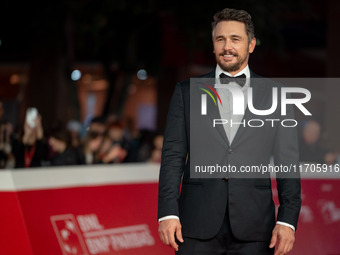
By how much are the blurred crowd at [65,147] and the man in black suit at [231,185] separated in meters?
5.39

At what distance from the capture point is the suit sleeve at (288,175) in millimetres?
3352

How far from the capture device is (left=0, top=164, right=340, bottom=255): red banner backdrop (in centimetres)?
518

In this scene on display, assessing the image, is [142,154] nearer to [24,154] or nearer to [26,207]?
[24,154]

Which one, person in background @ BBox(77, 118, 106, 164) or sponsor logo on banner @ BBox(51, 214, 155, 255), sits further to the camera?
person in background @ BBox(77, 118, 106, 164)

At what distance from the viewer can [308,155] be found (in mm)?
8891

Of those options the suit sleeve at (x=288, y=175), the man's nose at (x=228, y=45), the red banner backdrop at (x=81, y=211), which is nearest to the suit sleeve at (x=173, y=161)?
the man's nose at (x=228, y=45)

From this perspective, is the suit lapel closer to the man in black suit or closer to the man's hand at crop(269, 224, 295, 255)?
the man in black suit

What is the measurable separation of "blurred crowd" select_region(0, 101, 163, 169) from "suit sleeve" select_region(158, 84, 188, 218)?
538 centimetres

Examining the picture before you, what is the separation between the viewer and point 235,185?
3.39 m

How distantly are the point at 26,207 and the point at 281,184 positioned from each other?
2.41 m

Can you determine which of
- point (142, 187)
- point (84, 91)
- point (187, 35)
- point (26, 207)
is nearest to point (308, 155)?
point (142, 187)

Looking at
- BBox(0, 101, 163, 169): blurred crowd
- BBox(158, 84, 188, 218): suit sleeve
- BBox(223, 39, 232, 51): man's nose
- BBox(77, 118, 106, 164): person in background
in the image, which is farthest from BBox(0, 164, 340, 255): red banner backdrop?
BBox(77, 118, 106, 164): person in background

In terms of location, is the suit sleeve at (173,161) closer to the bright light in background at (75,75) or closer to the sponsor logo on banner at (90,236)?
the sponsor logo on banner at (90,236)

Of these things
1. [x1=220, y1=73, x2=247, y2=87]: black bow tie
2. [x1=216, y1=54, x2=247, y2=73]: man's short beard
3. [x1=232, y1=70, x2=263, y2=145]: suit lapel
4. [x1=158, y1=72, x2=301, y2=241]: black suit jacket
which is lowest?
[x1=158, y1=72, x2=301, y2=241]: black suit jacket
